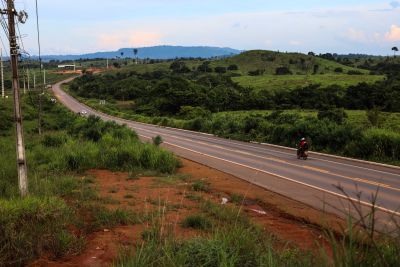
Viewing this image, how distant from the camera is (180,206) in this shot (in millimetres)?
10180

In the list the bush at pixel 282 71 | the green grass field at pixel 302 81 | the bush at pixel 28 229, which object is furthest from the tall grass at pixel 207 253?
the bush at pixel 282 71

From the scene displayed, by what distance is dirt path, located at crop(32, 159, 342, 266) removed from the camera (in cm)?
781

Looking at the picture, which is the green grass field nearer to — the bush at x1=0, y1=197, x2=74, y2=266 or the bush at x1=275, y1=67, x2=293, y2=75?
the bush at x1=275, y1=67, x2=293, y2=75

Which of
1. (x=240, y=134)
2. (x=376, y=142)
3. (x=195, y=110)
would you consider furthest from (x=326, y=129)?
(x=195, y=110)

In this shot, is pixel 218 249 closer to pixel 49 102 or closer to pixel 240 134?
pixel 240 134

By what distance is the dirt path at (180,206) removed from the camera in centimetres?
781

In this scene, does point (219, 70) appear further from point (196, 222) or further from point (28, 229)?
point (28, 229)

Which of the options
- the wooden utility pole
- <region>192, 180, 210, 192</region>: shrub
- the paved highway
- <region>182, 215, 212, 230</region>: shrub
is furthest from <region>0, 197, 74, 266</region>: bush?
<region>192, 180, 210, 192</region>: shrub

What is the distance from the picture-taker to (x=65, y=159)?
698 inches

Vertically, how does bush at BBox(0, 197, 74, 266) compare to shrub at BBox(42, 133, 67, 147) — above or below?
above

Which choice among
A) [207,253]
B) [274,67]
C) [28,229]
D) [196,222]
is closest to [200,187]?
[196,222]

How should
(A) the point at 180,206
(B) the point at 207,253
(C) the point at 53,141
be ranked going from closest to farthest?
(B) the point at 207,253
(A) the point at 180,206
(C) the point at 53,141

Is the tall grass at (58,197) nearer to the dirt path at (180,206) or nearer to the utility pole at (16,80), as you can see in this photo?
the dirt path at (180,206)

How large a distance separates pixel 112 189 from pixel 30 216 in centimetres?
575
